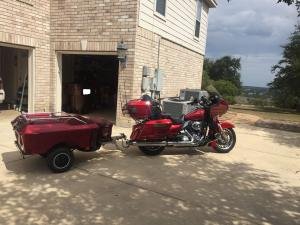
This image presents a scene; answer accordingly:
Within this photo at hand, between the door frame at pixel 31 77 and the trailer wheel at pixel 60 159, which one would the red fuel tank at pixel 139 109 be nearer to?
the trailer wheel at pixel 60 159

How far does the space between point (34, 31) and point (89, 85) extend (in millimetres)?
4164

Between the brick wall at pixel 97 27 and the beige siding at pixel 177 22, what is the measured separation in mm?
509

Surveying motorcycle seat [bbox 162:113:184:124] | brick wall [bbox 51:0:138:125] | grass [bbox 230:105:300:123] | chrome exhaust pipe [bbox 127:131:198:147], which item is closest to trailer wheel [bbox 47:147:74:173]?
chrome exhaust pipe [bbox 127:131:198:147]

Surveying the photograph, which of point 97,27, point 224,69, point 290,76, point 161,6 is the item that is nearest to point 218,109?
point 97,27

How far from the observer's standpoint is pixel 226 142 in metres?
7.57

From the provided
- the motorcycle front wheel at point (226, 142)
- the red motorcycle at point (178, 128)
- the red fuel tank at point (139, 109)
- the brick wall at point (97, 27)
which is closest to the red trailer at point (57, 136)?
the red fuel tank at point (139, 109)

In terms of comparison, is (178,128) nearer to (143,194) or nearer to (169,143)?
(169,143)

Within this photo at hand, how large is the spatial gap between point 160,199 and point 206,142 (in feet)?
9.31

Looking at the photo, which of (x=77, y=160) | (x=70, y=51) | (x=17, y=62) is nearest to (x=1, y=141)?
(x=77, y=160)

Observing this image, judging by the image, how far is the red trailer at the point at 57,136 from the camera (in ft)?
16.9

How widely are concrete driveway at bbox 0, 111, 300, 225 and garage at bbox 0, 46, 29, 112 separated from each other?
4088 mm

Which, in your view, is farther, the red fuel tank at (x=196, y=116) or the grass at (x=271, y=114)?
the grass at (x=271, y=114)

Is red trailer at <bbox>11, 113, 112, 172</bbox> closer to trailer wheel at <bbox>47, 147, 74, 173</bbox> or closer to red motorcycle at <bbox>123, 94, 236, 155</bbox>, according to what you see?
trailer wheel at <bbox>47, 147, 74, 173</bbox>

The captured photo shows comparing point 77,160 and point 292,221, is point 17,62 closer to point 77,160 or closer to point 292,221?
point 77,160
